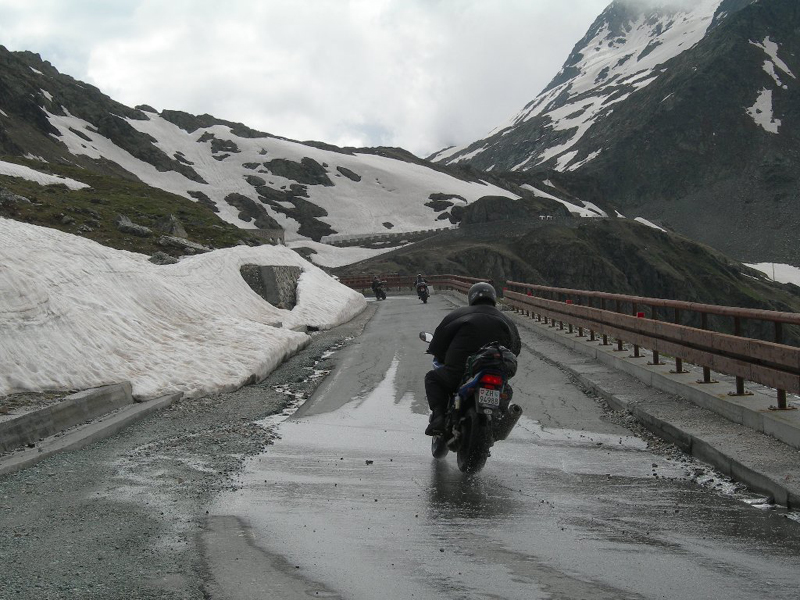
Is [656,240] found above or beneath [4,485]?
above

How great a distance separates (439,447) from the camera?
763 cm

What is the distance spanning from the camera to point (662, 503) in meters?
5.92

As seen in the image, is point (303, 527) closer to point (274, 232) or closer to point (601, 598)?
point (601, 598)

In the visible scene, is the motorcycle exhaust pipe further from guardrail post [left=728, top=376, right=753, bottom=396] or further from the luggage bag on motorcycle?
guardrail post [left=728, top=376, right=753, bottom=396]

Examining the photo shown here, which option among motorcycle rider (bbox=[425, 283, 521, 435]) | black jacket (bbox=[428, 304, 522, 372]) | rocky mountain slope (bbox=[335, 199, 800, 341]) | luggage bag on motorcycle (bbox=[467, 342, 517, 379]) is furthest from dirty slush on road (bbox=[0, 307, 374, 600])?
rocky mountain slope (bbox=[335, 199, 800, 341])

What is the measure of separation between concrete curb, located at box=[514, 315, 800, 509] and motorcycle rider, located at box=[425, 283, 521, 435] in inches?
74.0

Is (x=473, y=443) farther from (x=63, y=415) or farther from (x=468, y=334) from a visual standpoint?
(x=63, y=415)

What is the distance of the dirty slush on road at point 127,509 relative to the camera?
4.28 metres

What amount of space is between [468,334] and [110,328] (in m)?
7.16

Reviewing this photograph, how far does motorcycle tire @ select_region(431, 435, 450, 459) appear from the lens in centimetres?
757

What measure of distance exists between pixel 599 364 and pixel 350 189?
400ft

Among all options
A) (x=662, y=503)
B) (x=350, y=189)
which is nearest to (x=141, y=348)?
(x=662, y=503)

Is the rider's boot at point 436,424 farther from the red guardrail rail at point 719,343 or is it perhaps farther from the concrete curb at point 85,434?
the concrete curb at point 85,434

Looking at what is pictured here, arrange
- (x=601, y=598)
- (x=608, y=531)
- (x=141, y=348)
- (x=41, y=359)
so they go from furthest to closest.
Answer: (x=141, y=348) → (x=41, y=359) → (x=608, y=531) → (x=601, y=598)
